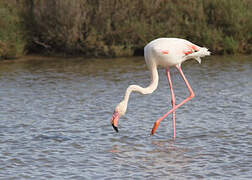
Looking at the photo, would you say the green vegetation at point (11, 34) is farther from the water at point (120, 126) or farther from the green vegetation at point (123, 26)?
the water at point (120, 126)

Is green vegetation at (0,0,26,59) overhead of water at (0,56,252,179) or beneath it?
overhead

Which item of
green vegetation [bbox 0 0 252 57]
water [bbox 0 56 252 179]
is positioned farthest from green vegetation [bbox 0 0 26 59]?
water [bbox 0 56 252 179]

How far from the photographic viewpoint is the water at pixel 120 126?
5.96 m

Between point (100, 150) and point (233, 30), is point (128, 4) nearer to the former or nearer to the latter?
point (233, 30)

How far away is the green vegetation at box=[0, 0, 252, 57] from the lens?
14.3 m

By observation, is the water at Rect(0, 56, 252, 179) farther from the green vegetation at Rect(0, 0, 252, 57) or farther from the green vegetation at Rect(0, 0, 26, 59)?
the green vegetation at Rect(0, 0, 252, 57)

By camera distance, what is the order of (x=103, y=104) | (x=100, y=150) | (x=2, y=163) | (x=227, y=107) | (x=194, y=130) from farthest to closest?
1. (x=103, y=104)
2. (x=227, y=107)
3. (x=194, y=130)
4. (x=100, y=150)
5. (x=2, y=163)

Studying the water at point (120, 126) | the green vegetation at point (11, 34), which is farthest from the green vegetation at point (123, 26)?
the water at point (120, 126)

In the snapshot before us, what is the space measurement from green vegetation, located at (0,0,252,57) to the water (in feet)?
5.46

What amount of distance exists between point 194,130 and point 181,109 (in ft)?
A: 4.58

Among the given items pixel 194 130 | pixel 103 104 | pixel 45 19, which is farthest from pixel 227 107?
pixel 45 19

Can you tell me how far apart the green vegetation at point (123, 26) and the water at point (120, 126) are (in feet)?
5.46

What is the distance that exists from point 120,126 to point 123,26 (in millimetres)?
6895

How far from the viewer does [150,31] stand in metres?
14.3
